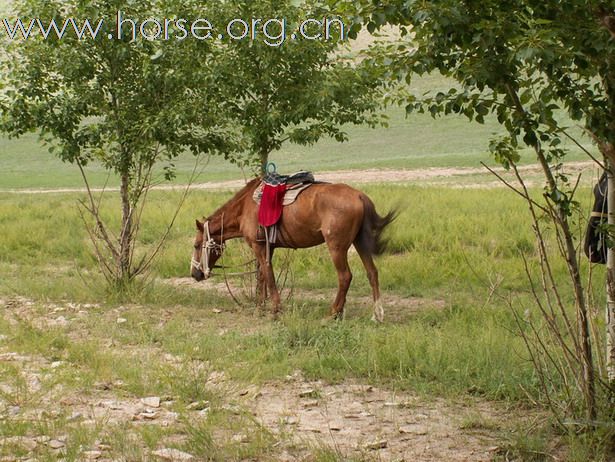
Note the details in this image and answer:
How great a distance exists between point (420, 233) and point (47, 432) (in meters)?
10.4

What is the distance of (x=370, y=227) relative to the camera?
432 inches

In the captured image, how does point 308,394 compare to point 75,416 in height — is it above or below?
below

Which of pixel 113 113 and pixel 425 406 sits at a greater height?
pixel 113 113

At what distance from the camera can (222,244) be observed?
12031 millimetres

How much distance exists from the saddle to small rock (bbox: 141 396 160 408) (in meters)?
4.47

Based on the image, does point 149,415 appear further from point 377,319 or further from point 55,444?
point 377,319

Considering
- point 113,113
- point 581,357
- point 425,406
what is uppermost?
point 113,113

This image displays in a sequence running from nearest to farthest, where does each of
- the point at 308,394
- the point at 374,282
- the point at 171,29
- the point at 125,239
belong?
the point at 308,394 → the point at 374,282 → the point at 171,29 → the point at 125,239

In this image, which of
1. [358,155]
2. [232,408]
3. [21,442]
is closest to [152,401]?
[232,408]

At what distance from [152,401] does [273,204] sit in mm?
4623

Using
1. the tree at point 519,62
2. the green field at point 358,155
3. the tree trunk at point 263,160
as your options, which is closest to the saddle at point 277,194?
the tree trunk at point 263,160

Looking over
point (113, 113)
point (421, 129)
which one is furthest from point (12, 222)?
point (421, 129)

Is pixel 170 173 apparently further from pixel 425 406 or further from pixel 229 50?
pixel 425 406

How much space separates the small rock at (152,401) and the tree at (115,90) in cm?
503
